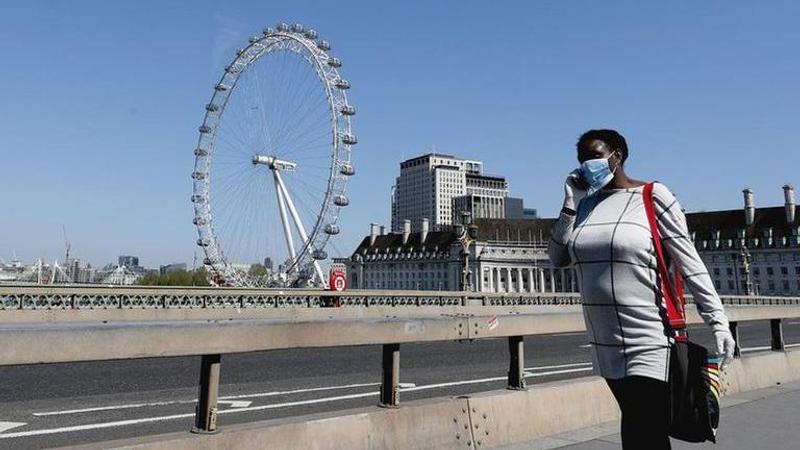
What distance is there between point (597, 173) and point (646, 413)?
114 centimetres

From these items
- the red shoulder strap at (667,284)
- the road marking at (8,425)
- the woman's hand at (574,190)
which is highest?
the woman's hand at (574,190)

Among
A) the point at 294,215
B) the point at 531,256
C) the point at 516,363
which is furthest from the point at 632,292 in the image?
the point at 531,256

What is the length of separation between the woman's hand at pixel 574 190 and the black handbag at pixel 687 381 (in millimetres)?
510

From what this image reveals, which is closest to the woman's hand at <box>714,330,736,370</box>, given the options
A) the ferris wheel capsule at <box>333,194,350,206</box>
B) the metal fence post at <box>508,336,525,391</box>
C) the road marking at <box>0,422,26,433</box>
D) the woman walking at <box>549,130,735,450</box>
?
the woman walking at <box>549,130,735,450</box>

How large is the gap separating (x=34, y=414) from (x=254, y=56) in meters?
51.0

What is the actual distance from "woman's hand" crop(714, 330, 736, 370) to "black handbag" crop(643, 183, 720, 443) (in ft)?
0.17

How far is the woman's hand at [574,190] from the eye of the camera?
10.8ft

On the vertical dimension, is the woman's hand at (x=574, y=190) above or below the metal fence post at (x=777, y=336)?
above

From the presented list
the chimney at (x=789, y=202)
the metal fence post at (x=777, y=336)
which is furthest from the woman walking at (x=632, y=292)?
the chimney at (x=789, y=202)

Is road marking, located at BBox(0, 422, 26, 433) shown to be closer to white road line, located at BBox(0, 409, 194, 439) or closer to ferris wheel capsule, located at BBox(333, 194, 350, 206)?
white road line, located at BBox(0, 409, 194, 439)

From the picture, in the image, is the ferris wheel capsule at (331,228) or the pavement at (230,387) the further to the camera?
the ferris wheel capsule at (331,228)

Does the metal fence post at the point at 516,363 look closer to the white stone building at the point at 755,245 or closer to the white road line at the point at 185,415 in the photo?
the white road line at the point at 185,415

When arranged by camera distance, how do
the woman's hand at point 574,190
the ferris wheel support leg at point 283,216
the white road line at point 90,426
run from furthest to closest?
1. the ferris wheel support leg at point 283,216
2. the white road line at point 90,426
3. the woman's hand at point 574,190

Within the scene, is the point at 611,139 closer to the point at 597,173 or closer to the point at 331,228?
the point at 597,173
